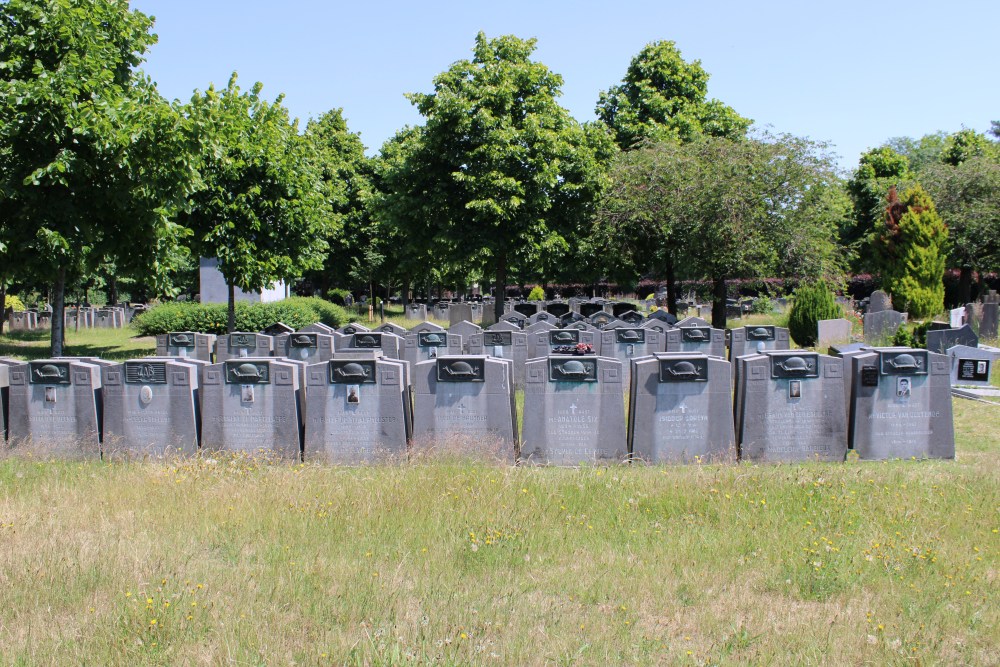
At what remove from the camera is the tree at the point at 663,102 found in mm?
Result: 35594

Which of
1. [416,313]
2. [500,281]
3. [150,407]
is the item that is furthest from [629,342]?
[416,313]

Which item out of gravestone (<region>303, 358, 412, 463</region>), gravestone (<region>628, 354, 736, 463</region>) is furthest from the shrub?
gravestone (<region>303, 358, 412, 463</region>)

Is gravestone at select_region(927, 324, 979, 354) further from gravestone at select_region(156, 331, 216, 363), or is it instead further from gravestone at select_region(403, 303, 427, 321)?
gravestone at select_region(403, 303, 427, 321)

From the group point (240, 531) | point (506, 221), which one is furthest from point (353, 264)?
point (240, 531)

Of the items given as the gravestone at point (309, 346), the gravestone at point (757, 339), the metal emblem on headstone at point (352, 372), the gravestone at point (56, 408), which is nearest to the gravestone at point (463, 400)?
the metal emblem on headstone at point (352, 372)

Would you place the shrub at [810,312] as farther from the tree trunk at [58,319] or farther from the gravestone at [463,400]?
the tree trunk at [58,319]

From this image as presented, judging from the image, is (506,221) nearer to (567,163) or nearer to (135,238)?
(567,163)

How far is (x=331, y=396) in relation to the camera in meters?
9.65

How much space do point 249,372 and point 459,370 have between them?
2.52 metres

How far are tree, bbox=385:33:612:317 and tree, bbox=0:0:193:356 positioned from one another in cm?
1108

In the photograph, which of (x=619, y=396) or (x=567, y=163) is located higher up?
(x=567, y=163)

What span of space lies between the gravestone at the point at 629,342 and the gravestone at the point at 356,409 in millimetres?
7099

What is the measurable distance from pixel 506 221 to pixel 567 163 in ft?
9.92

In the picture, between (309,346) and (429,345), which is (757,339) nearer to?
(429,345)
